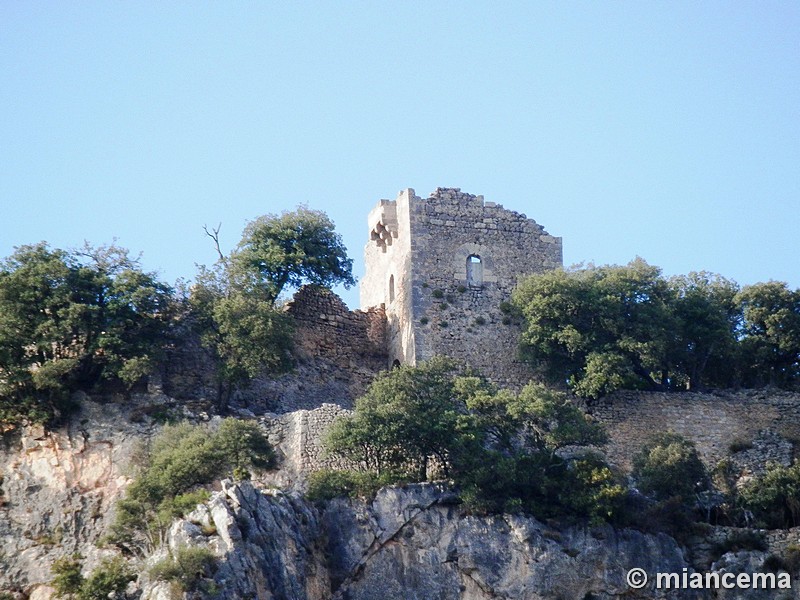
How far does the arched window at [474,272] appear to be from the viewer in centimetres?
5866

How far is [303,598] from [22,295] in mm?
11443

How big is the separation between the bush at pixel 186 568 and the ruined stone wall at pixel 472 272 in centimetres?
1307

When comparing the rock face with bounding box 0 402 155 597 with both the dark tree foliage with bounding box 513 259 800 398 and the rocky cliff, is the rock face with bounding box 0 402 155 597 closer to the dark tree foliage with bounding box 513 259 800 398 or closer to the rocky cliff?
the rocky cliff

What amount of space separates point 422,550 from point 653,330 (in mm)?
10944

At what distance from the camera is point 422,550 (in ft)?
162

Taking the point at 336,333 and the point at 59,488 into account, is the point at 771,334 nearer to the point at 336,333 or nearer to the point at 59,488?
the point at 336,333

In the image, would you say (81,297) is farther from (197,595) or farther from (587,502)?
(587,502)

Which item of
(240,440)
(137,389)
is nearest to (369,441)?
(240,440)

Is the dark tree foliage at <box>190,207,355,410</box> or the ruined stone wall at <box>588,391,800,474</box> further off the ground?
the dark tree foliage at <box>190,207,355,410</box>

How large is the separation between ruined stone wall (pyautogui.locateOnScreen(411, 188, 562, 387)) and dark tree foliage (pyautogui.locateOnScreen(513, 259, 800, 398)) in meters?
1.00

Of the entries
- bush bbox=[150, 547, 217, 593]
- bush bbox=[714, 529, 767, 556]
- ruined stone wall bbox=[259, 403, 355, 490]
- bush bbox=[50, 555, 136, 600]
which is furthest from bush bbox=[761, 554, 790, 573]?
bush bbox=[50, 555, 136, 600]

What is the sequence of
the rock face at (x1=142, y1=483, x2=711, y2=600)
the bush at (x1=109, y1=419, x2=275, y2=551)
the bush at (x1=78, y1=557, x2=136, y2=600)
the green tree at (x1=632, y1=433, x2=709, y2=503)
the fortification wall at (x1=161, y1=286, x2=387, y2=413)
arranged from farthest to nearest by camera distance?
the fortification wall at (x1=161, y1=286, x2=387, y2=413)
the green tree at (x1=632, y1=433, x2=709, y2=503)
the bush at (x1=109, y1=419, x2=275, y2=551)
the rock face at (x1=142, y1=483, x2=711, y2=600)
the bush at (x1=78, y1=557, x2=136, y2=600)

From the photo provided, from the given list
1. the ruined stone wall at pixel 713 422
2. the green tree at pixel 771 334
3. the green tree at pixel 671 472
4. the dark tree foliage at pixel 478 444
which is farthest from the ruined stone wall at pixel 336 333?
the green tree at pixel 771 334

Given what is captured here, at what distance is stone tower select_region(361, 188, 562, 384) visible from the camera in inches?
2269
